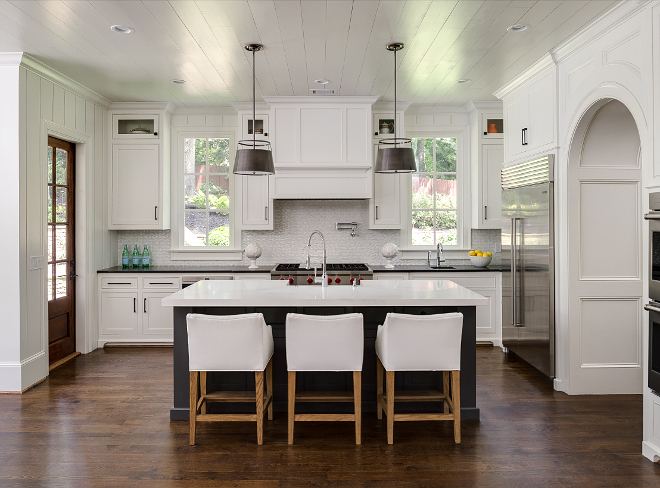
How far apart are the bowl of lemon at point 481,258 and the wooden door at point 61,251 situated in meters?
4.38

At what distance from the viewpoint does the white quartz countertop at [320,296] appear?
3.33 m

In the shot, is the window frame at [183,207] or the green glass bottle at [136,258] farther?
the window frame at [183,207]

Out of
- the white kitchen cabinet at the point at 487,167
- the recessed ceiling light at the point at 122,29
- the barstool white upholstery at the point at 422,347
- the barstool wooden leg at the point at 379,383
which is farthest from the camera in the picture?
the white kitchen cabinet at the point at 487,167

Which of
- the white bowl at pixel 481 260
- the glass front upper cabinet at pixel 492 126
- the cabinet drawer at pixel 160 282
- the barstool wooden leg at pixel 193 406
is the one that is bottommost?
the barstool wooden leg at pixel 193 406

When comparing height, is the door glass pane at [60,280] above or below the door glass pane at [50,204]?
below

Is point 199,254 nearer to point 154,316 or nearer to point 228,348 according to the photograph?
point 154,316

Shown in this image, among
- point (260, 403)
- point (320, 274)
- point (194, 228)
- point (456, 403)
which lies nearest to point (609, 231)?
point (456, 403)

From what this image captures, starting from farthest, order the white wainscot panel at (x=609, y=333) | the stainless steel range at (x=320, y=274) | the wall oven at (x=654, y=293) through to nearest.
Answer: the stainless steel range at (x=320, y=274), the white wainscot panel at (x=609, y=333), the wall oven at (x=654, y=293)

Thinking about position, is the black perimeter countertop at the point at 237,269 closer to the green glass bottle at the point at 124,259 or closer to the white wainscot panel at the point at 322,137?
the green glass bottle at the point at 124,259

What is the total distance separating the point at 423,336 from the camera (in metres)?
3.12

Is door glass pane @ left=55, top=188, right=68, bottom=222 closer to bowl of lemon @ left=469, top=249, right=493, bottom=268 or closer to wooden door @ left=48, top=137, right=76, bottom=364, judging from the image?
wooden door @ left=48, top=137, right=76, bottom=364

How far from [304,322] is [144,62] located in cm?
283

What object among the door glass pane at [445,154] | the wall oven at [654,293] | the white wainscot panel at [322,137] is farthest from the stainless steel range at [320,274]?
the wall oven at [654,293]

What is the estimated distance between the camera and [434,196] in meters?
6.41
